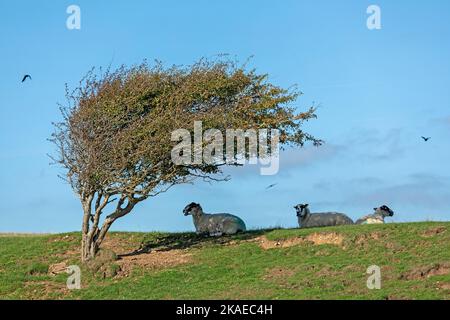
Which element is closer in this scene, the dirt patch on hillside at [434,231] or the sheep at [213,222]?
the dirt patch on hillside at [434,231]

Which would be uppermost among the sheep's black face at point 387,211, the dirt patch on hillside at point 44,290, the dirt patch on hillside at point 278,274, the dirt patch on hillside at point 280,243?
the sheep's black face at point 387,211

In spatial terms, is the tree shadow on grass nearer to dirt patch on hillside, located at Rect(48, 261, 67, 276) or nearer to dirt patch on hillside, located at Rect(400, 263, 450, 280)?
dirt patch on hillside, located at Rect(48, 261, 67, 276)

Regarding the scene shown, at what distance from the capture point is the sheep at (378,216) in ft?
148

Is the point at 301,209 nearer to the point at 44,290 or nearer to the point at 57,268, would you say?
the point at 57,268

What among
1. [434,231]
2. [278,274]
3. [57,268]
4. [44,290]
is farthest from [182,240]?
[434,231]

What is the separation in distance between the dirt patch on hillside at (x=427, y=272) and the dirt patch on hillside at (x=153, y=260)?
35.0 ft

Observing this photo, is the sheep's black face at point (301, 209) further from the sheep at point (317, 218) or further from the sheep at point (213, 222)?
the sheep at point (213, 222)

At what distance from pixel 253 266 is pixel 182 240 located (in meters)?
8.95

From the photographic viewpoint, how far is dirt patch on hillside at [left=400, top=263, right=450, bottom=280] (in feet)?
106

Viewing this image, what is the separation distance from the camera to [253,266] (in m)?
37.2

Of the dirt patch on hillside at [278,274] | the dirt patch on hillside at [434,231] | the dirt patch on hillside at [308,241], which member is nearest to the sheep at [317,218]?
the dirt patch on hillside at [308,241]

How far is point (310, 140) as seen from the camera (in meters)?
46.7
